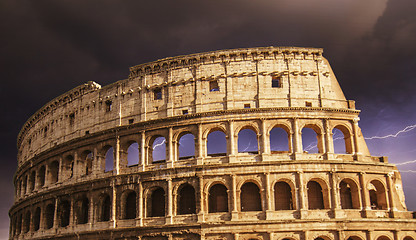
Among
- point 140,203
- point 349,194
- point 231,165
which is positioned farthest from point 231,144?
point 349,194

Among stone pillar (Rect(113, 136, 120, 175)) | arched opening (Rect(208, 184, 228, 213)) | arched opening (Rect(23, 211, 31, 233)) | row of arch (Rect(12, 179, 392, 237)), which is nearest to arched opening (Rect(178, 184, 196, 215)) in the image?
Answer: row of arch (Rect(12, 179, 392, 237))

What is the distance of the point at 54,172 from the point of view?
3578cm

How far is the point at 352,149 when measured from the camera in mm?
28047

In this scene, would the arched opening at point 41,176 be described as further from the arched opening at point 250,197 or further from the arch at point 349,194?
the arch at point 349,194

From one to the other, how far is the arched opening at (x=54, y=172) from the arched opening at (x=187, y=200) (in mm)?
13212

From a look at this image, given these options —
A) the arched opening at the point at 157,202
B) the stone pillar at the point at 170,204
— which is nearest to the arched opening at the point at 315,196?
the stone pillar at the point at 170,204

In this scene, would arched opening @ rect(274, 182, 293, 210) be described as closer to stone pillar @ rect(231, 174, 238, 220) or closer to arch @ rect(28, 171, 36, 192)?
stone pillar @ rect(231, 174, 238, 220)

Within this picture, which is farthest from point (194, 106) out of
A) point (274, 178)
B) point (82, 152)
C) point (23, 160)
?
point (23, 160)

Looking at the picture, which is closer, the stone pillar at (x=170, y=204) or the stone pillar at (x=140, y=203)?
the stone pillar at (x=170, y=204)

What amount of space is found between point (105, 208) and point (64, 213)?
184 inches

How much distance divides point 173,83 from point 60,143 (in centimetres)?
1153

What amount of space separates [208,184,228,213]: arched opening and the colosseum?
64mm

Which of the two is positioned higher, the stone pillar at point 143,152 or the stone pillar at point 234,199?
the stone pillar at point 143,152

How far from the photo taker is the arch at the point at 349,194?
88.8ft
